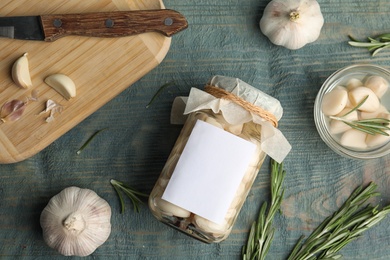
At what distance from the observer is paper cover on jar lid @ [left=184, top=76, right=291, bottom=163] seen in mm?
1334

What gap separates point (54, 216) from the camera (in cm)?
142

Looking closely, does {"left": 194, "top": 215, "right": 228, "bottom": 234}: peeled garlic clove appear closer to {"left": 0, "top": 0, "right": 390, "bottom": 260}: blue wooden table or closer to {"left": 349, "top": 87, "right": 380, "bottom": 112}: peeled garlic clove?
{"left": 0, "top": 0, "right": 390, "bottom": 260}: blue wooden table

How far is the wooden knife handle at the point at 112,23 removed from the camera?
1.36 meters

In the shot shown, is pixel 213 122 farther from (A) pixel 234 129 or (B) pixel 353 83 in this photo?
(B) pixel 353 83

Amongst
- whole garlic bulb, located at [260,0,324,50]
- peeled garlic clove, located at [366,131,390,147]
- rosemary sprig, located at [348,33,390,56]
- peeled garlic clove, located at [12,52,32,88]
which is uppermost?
peeled garlic clove, located at [12,52,32,88]

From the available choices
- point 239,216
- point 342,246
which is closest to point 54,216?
point 239,216

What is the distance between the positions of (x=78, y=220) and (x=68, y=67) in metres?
0.39

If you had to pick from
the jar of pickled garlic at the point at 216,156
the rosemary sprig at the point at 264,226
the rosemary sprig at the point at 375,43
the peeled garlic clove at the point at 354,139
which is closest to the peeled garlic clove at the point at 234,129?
the jar of pickled garlic at the point at 216,156

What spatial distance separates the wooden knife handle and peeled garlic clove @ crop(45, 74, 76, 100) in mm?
95

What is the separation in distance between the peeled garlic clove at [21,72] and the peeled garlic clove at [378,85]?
888 mm

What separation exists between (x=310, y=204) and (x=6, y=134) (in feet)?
2.76

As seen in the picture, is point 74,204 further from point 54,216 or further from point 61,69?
point 61,69

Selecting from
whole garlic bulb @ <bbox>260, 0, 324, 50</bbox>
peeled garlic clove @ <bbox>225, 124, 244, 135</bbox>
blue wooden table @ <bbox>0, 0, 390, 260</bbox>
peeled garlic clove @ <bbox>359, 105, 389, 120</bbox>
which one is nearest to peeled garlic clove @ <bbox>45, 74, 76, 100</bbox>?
blue wooden table @ <bbox>0, 0, 390, 260</bbox>

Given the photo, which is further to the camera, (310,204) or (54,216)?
(310,204)
